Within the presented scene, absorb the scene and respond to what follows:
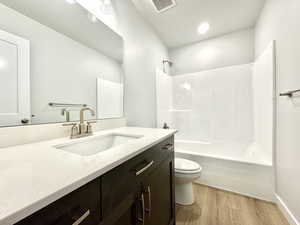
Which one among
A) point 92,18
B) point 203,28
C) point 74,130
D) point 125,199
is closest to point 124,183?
point 125,199

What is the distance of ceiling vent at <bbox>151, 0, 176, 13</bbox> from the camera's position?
166 cm

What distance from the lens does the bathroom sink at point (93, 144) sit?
0.87m

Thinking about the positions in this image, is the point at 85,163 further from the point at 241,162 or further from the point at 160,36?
the point at 160,36

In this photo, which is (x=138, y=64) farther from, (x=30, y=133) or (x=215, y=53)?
(x=215, y=53)

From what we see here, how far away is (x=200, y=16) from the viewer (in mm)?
1954

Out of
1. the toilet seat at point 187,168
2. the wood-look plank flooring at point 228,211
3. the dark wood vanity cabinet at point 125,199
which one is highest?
the dark wood vanity cabinet at point 125,199

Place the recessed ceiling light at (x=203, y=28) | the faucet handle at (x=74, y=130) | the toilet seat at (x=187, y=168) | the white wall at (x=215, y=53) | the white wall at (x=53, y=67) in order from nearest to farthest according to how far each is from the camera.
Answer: the white wall at (x=53, y=67) → the faucet handle at (x=74, y=130) → the toilet seat at (x=187, y=168) → the recessed ceiling light at (x=203, y=28) → the white wall at (x=215, y=53)

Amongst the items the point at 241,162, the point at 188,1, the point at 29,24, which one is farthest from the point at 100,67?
the point at 241,162

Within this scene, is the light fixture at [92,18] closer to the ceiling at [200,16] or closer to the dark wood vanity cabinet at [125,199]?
the ceiling at [200,16]

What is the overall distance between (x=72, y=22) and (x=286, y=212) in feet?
8.23

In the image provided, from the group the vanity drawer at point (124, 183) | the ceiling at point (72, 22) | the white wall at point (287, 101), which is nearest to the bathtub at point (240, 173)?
the white wall at point (287, 101)

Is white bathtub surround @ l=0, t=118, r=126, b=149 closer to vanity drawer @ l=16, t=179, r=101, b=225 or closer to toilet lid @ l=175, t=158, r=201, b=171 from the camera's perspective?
vanity drawer @ l=16, t=179, r=101, b=225

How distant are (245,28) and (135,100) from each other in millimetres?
2217

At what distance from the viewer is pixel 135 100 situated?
1.80 metres
